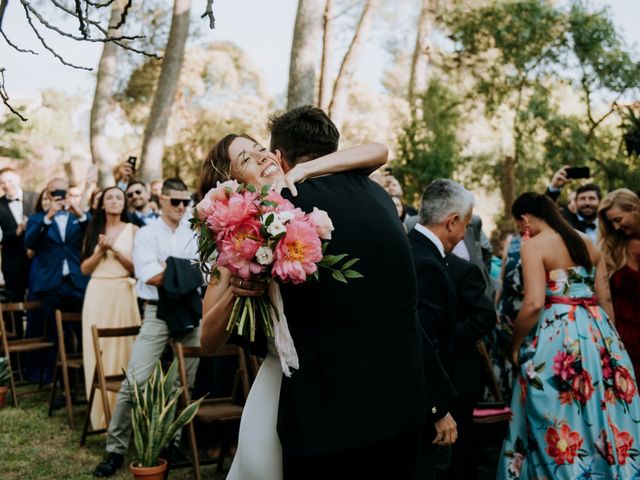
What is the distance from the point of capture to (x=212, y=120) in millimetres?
24500

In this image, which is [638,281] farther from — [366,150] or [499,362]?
[366,150]

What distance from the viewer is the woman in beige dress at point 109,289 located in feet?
22.3

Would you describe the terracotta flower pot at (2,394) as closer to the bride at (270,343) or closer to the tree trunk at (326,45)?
the bride at (270,343)

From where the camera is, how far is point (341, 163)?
7.98ft

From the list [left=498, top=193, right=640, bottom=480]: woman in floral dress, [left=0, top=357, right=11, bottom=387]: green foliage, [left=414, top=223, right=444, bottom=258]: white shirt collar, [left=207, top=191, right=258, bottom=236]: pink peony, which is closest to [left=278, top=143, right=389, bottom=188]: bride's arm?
[left=207, top=191, right=258, bottom=236]: pink peony

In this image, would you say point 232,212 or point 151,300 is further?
point 151,300

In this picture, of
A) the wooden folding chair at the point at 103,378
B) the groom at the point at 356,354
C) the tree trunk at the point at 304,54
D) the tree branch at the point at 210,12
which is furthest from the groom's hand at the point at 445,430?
the tree trunk at the point at 304,54

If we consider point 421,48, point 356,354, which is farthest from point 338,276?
point 421,48

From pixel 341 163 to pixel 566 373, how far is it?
2920 millimetres

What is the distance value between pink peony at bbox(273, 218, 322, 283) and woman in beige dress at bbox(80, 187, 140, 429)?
4.99m

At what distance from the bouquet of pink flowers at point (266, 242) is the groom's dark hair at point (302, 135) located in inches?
13.3

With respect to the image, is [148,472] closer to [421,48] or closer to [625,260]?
[625,260]

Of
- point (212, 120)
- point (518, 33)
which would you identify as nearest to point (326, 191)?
point (518, 33)

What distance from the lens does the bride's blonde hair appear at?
539 cm
